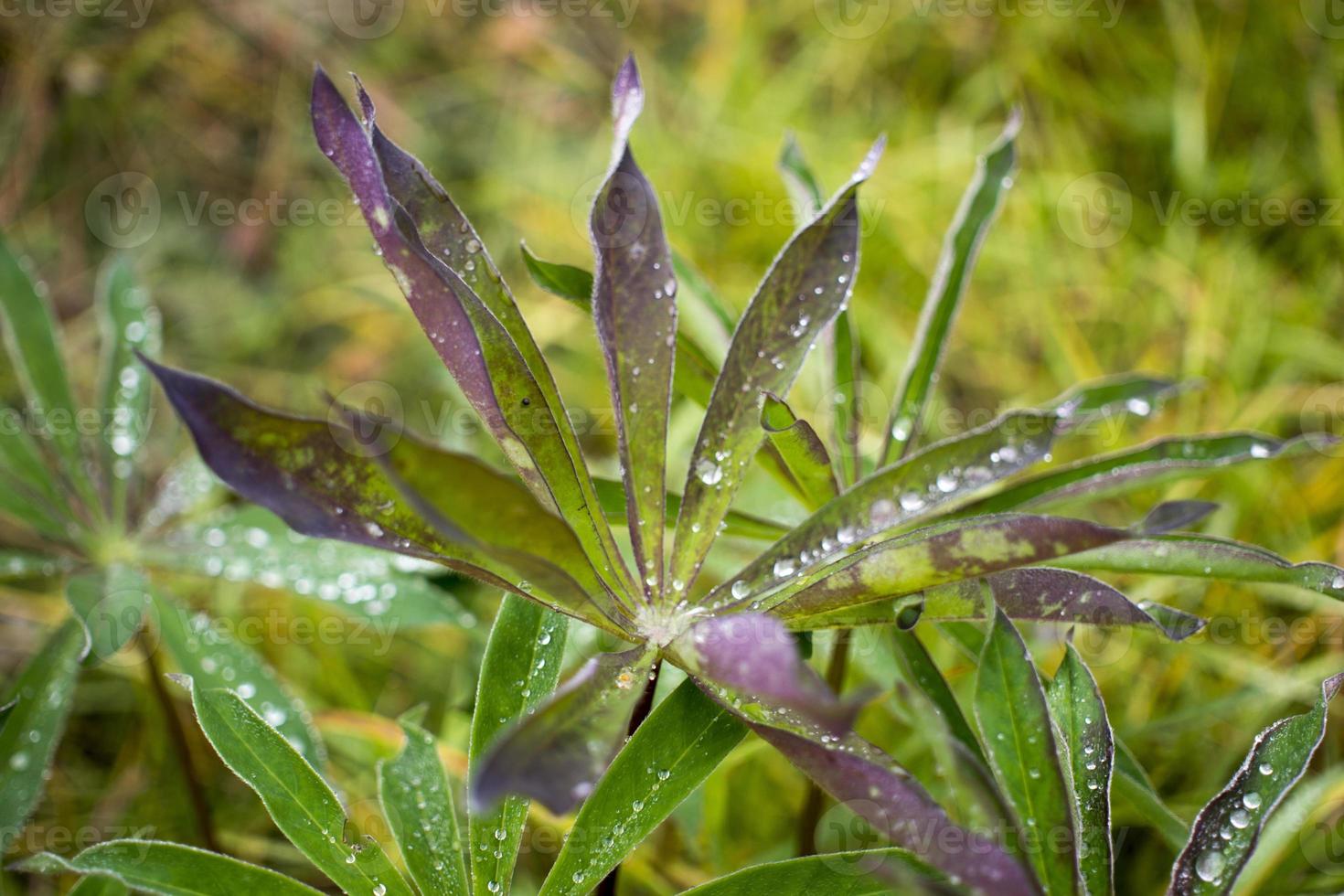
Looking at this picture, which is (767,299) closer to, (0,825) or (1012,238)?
(0,825)

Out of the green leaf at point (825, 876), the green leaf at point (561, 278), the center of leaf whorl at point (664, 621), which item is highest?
the green leaf at point (561, 278)

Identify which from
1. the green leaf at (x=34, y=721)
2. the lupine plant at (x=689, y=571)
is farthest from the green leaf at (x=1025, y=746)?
the green leaf at (x=34, y=721)

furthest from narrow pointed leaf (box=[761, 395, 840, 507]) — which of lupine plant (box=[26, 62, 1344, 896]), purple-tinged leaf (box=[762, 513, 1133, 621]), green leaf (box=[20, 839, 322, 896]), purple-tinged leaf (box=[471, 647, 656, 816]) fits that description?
green leaf (box=[20, 839, 322, 896])

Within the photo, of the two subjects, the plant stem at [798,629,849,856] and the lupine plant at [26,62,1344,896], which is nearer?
the lupine plant at [26,62,1344,896]

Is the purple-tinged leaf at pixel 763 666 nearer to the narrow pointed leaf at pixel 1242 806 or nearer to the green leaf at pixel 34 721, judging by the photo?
the narrow pointed leaf at pixel 1242 806

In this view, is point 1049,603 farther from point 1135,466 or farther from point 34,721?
point 34,721

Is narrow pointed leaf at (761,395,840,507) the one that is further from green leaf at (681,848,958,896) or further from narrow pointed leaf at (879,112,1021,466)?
green leaf at (681,848,958,896)
